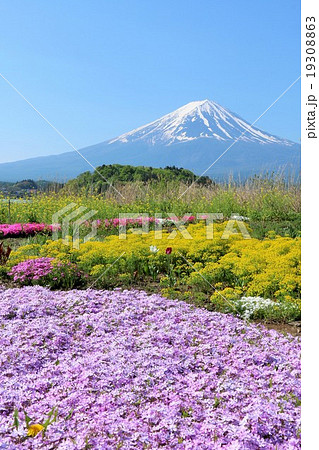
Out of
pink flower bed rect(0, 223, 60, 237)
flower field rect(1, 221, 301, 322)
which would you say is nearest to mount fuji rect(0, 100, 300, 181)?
pink flower bed rect(0, 223, 60, 237)

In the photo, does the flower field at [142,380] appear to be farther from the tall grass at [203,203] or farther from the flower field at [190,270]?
the tall grass at [203,203]

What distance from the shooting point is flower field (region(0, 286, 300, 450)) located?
2.57 metres

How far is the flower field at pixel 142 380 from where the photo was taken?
257 cm

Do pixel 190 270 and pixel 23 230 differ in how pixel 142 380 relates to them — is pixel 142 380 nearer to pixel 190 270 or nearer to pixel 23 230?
pixel 190 270

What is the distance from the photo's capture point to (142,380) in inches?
127

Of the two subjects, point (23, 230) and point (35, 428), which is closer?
point (35, 428)

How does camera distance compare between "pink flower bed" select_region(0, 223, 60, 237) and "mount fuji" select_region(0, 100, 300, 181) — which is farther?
"mount fuji" select_region(0, 100, 300, 181)
